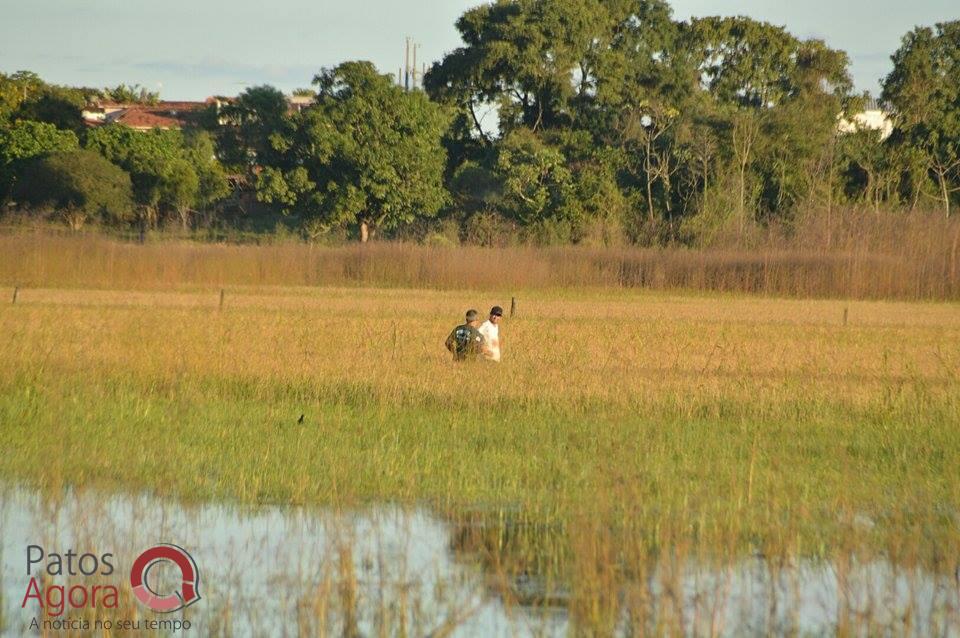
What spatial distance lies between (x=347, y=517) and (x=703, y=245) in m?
34.0

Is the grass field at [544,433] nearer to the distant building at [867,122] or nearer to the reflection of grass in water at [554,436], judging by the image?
the reflection of grass in water at [554,436]

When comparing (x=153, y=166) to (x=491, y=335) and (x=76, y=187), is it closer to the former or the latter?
(x=76, y=187)

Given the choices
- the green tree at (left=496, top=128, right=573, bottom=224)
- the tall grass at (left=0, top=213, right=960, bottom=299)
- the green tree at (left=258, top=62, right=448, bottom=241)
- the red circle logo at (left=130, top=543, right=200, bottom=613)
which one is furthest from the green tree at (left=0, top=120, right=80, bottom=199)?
the red circle logo at (left=130, top=543, right=200, bottom=613)

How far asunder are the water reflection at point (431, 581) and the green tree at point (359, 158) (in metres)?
40.3

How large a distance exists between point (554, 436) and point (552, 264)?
26765 mm

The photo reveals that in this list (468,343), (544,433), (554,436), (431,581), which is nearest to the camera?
(431,581)

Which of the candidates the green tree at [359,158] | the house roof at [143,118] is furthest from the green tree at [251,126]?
the house roof at [143,118]

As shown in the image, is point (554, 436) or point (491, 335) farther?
point (491, 335)

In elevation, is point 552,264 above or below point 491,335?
above

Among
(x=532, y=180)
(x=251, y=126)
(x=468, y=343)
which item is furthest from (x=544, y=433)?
(x=251, y=126)

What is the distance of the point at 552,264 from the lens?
122ft

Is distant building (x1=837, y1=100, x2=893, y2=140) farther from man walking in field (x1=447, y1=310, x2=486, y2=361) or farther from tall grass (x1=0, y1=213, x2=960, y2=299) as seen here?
man walking in field (x1=447, y1=310, x2=486, y2=361)

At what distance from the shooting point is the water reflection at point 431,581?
5824 mm

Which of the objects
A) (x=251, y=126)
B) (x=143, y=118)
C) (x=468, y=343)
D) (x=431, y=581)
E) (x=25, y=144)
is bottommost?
(x=431, y=581)
